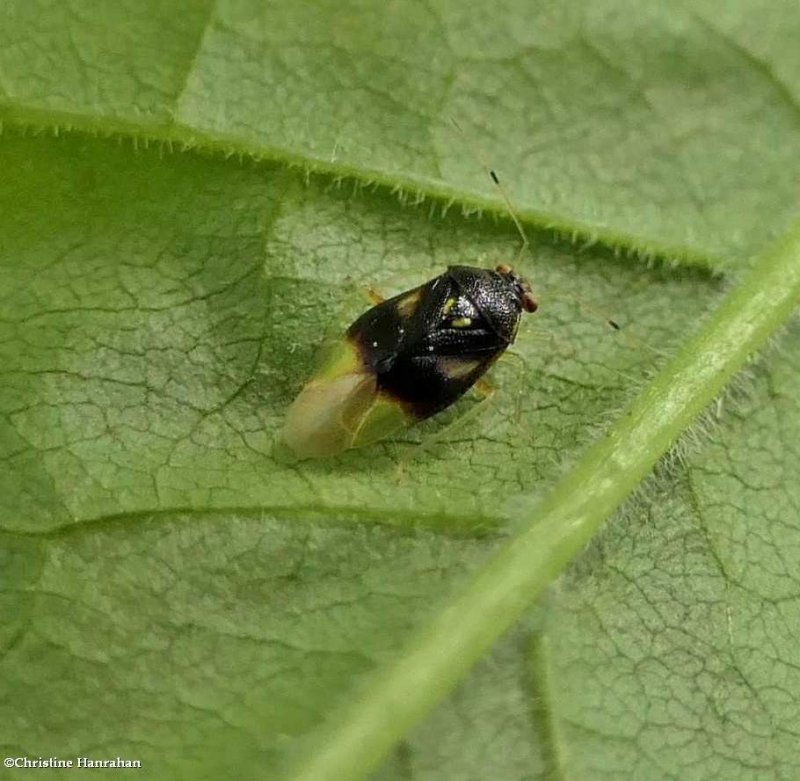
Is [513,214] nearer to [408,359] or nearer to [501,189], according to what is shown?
[501,189]

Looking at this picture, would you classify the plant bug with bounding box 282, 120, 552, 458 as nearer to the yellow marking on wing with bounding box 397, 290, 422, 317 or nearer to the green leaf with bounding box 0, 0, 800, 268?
the yellow marking on wing with bounding box 397, 290, 422, 317

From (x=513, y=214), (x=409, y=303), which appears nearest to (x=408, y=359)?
(x=409, y=303)

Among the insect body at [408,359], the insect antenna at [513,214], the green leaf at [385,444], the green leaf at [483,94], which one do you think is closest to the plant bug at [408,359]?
the insect body at [408,359]

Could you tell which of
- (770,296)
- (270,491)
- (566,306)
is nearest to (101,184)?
(270,491)

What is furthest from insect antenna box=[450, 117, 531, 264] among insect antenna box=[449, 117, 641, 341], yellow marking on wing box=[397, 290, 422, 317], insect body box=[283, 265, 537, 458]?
yellow marking on wing box=[397, 290, 422, 317]

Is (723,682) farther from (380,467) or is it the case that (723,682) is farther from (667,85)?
(667,85)
